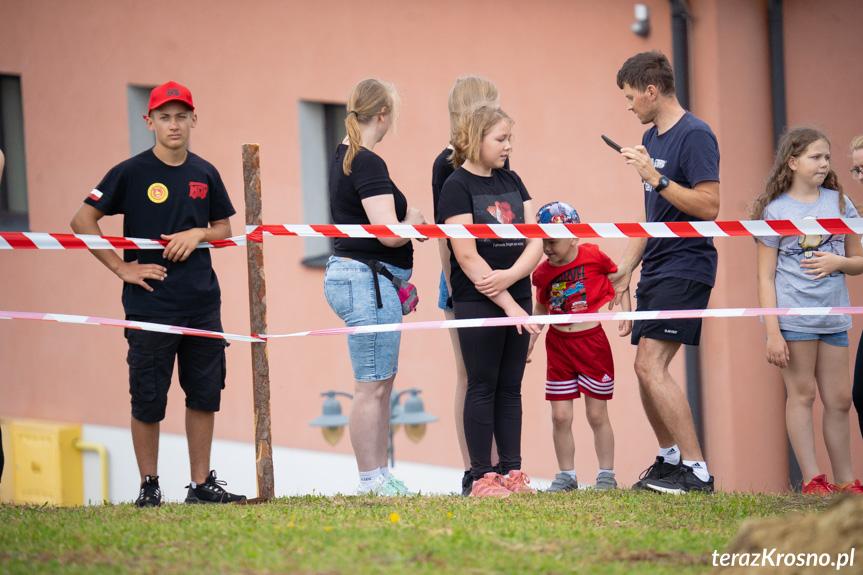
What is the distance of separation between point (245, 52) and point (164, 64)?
1501mm

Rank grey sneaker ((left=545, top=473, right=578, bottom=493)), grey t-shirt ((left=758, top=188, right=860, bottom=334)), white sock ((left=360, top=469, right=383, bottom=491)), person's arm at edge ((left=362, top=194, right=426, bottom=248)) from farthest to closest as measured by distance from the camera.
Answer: grey sneaker ((left=545, top=473, right=578, bottom=493)) → white sock ((left=360, top=469, right=383, bottom=491)) → grey t-shirt ((left=758, top=188, right=860, bottom=334)) → person's arm at edge ((left=362, top=194, right=426, bottom=248))

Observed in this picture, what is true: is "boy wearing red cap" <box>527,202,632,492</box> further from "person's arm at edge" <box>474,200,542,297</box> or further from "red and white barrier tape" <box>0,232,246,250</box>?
"red and white barrier tape" <box>0,232,246,250</box>

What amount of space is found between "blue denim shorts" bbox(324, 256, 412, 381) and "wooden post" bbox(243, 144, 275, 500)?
0.36m

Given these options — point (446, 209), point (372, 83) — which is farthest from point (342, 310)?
point (372, 83)

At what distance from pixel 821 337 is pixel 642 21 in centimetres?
356

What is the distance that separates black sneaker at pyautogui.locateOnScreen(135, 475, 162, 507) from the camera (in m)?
5.01

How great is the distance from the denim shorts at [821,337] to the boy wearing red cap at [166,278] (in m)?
2.93

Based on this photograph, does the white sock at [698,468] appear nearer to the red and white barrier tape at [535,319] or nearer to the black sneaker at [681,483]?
the black sneaker at [681,483]

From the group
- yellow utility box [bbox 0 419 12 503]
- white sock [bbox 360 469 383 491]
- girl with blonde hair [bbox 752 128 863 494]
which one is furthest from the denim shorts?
yellow utility box [bbox 0 419 12 503]

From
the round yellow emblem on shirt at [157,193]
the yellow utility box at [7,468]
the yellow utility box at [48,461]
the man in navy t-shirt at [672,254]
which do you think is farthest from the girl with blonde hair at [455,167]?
the yellow utility box at [7,468]

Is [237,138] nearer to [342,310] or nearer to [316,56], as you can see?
[316,56]

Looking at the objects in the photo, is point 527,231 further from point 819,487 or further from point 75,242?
point 75,242

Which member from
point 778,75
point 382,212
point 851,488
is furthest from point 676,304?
point 778,75

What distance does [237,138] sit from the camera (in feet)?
37.1
